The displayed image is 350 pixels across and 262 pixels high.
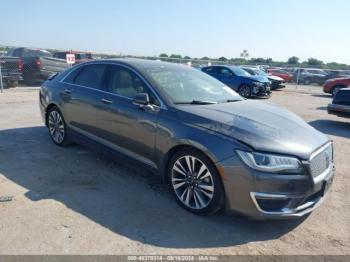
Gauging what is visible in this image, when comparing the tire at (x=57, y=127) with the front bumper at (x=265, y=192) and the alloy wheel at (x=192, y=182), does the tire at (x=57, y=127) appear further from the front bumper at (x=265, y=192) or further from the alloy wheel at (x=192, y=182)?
the front bumper at (x=265, y=192)

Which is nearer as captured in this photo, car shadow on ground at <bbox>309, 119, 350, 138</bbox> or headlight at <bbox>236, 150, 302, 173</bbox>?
headlight at <bbox>236, 150, 302, 173</bbox>

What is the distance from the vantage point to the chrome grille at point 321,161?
3570 millimetres

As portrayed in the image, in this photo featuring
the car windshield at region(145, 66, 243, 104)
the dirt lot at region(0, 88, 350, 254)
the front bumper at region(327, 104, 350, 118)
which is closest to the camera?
the dirt lot at region(0, 88, 350, 254)

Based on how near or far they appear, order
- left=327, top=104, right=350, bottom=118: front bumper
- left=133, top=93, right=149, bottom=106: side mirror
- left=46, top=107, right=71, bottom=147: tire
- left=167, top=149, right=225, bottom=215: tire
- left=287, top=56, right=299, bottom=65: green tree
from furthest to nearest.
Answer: left=287, top=56, right=299, bottom=65: green tree
left=327, top=104, right=350, bottom=118: front bumper
left=46, top=107, right=71, bottom=147: tire
left=133, top=93, right=149, bottom=106: side mirror
left=167, top=149, right=225, bottom=215: tire

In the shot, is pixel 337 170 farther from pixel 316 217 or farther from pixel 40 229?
pixel 40 229

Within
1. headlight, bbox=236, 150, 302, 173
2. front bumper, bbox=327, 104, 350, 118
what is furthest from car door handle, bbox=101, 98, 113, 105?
front bumper, bbox=327, 104, 350, 118

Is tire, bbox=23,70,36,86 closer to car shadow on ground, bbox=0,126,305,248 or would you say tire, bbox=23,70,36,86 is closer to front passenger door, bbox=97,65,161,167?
car shadow on ground, bbox=0,126,305,248

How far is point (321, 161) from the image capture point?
3756 millimetres

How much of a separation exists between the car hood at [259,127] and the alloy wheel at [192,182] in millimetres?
438

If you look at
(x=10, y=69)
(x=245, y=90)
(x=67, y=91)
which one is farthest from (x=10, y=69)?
(x=67, y=91)

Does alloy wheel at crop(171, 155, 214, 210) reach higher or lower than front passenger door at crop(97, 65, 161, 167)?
lower

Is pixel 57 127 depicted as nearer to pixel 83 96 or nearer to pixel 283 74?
pixel 83 96

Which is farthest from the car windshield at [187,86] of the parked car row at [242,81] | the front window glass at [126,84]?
the parked car row at [242,81]

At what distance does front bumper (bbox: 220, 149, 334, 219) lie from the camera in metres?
3.39
